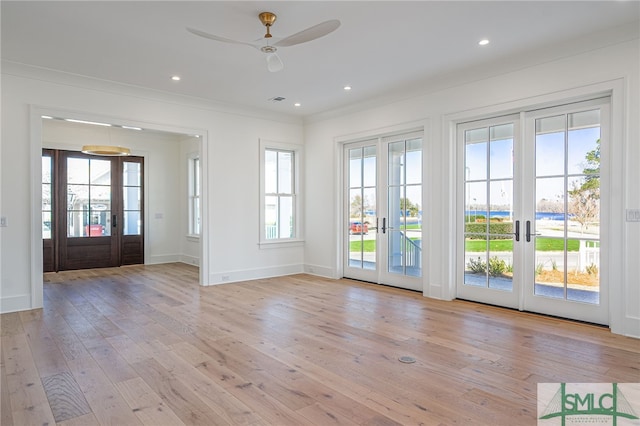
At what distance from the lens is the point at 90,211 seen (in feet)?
27.3

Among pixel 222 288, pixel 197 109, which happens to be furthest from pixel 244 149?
pixel 222 288

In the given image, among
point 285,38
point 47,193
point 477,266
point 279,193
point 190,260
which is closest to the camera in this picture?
point 285,38

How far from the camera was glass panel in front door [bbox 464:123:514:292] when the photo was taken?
488 centimetres

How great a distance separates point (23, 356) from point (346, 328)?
289 centimetres

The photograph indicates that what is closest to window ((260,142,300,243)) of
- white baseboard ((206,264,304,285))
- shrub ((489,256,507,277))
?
white baseboard ((206,264,304,285))

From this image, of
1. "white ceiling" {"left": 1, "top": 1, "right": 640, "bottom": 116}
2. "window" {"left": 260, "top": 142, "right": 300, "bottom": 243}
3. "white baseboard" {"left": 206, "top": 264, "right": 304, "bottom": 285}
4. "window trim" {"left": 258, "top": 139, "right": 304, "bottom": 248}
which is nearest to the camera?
"white ceiling" {"left": 1, "top": 1, "right": 640, "bottom": 116}

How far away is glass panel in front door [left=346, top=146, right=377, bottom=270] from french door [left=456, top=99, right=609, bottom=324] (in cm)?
Result: 161

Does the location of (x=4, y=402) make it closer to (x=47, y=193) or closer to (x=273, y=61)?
(x=273, y=61)

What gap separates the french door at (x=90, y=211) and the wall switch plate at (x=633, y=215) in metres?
8.68

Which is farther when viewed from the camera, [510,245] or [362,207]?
[362,207]

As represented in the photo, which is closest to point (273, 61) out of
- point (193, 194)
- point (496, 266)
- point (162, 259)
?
point (496, 266)

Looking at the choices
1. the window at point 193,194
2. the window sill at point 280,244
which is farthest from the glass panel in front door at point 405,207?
the window at point 193,194

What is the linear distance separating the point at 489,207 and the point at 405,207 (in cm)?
133

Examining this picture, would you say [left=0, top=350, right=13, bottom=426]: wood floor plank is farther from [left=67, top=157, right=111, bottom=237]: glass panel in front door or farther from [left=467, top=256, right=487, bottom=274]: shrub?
[left=67, top=157, right=111, bottom=237]: glass panel in front door
